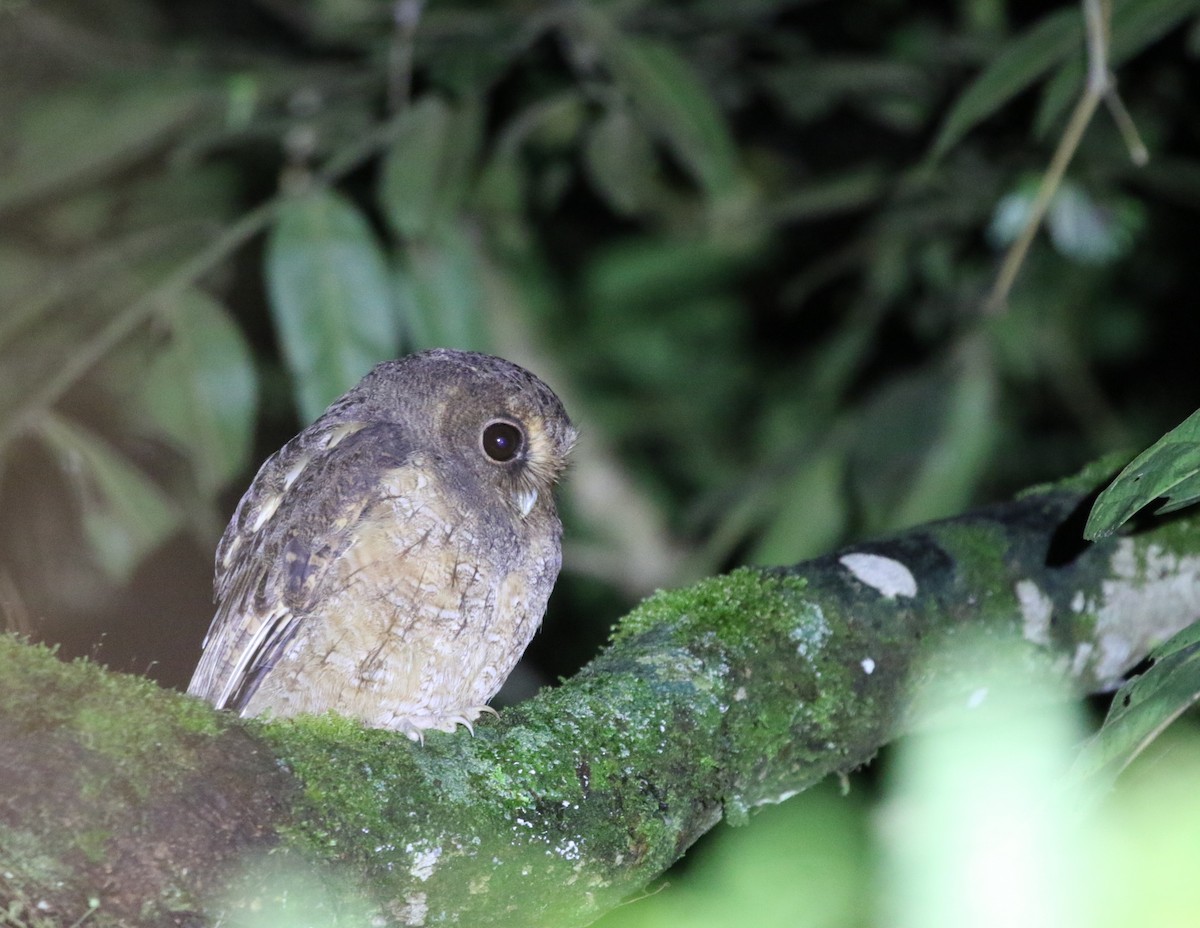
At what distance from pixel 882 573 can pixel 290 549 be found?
110cm

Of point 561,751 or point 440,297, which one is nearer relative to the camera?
point 561,751

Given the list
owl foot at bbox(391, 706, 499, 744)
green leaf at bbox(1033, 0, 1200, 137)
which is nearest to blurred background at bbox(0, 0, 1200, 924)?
green leaf at bbox(1033, 0, 1200, 137)

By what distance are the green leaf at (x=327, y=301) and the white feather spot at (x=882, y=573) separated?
1.40 metres

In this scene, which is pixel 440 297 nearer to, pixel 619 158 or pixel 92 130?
pixel 619 158

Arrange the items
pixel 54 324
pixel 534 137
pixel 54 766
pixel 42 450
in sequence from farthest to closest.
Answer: pixel 534 137
pixel 54 324
pixel 42 450
pixel 54 766

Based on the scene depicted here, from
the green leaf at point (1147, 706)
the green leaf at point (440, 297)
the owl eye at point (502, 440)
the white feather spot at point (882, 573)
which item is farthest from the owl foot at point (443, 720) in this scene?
the green leaf at point (440, 297)

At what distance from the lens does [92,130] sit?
11.5 feet

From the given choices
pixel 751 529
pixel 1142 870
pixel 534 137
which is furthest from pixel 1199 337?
pixel 1142 870

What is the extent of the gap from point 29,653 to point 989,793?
4.84 ft

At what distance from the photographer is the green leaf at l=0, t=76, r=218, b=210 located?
343 cm

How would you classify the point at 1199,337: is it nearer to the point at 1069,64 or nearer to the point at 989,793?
the point at 1069,64

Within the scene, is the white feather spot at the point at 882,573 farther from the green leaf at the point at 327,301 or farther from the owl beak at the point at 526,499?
the green leaf at the point at 327,301

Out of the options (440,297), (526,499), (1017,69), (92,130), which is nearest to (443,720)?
(526,499)

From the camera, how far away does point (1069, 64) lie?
9.18 feet
